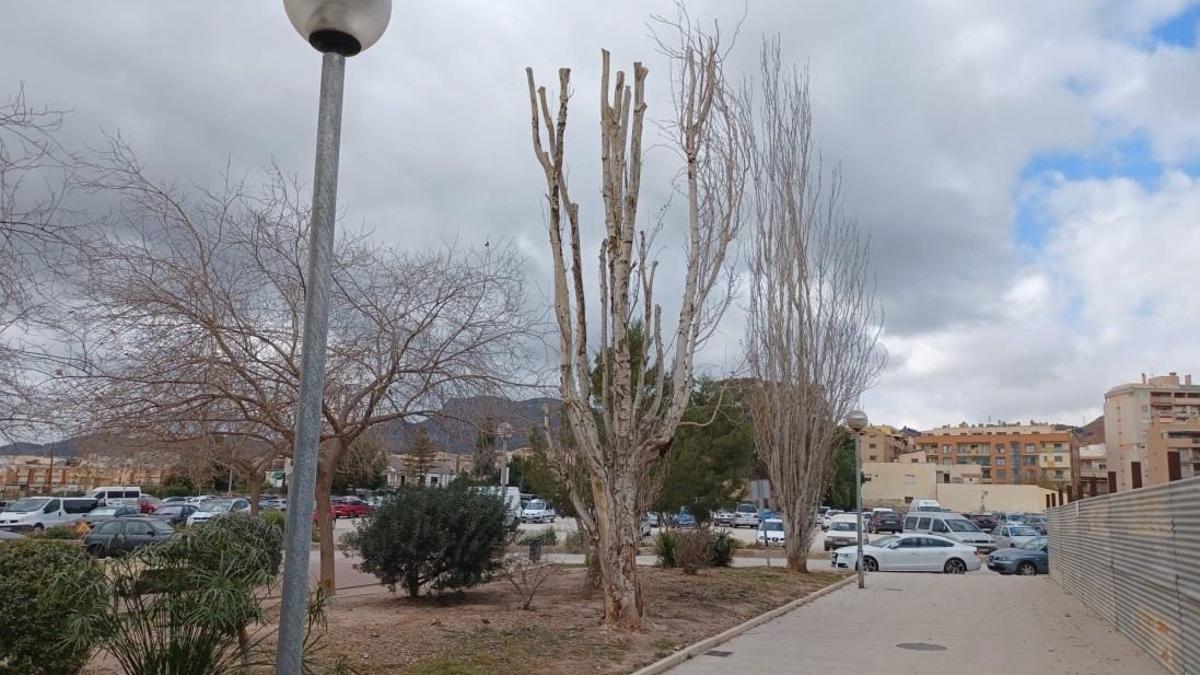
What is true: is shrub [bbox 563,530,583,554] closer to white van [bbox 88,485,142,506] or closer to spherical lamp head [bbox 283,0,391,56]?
spherical lamp head [bbox 283,0,391,56]

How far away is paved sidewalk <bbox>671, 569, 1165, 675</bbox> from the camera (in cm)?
1139

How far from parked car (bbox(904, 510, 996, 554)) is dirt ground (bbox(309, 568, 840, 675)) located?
840 inches

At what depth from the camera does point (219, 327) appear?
41.4 ft

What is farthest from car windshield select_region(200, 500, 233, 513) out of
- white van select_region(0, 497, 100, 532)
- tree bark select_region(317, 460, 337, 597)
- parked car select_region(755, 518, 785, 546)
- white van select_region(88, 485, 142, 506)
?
tree bark select_region(317, 460, 337, 597)

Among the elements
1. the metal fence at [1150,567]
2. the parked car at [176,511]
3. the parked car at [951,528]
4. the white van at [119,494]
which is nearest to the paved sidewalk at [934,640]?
the metal fence at [1150,567]

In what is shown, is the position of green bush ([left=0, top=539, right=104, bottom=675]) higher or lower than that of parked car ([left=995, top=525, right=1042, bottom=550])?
higher

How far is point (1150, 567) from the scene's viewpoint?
11930mm

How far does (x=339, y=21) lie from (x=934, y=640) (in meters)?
12.6

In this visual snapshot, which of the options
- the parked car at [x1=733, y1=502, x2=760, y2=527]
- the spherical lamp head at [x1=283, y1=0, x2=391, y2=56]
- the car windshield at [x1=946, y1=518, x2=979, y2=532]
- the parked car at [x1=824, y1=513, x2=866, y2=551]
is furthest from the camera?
the parked car at [x1=733, y1=502, x2=760, y2=527]

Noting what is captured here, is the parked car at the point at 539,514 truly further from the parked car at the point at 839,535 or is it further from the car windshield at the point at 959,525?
the car windshield at the point at 959,525

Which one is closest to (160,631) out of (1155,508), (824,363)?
(1155,508)

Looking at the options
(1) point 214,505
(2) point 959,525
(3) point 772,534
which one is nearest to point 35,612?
(2) point 959,525

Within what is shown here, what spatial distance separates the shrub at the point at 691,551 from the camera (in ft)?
70.2

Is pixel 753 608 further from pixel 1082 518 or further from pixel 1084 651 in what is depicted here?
pixel 1082 518
